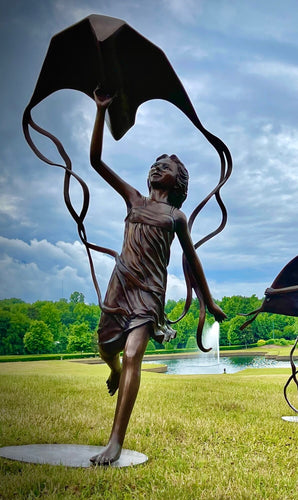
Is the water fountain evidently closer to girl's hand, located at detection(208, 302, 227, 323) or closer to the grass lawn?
the grass lawn

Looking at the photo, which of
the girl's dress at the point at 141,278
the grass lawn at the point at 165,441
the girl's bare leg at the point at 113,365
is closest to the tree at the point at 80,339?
the grass lawn at the point at 165,441

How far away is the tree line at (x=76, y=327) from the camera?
85.9ft

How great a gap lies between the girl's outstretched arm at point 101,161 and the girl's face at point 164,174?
0.18 m

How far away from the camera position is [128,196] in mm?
3816

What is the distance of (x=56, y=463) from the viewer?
10.1 ft

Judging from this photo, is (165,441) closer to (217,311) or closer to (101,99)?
(217,311)

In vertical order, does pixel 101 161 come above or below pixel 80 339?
above

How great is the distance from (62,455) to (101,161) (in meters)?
2.27

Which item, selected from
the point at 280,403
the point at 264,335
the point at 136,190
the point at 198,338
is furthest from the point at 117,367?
the point at 264,335

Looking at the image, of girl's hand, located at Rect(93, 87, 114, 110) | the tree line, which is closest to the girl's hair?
girl's hand, located at Rect(93, 87, 114, 110)

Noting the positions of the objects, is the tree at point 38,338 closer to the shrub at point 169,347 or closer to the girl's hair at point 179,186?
the shrub at point 169,347

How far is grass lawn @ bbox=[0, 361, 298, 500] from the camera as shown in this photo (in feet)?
9.14

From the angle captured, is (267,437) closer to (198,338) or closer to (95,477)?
(198,338)

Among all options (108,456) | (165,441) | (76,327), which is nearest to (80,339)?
(76,327)
